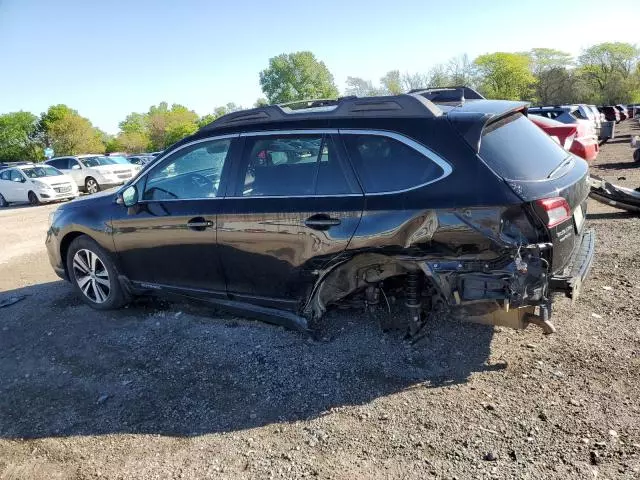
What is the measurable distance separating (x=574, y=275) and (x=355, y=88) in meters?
98.7

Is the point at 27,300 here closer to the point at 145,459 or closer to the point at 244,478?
A: the point at 145,459

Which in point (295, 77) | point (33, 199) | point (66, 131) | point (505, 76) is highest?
point (295, 77)

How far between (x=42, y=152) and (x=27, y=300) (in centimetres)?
6851

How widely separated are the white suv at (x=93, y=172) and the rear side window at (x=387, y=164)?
19076 millimetres

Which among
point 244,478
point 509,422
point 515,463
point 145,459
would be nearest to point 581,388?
point 509,422

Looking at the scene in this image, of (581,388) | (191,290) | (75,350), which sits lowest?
(581,388)

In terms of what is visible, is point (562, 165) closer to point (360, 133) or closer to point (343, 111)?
point (360, 133)

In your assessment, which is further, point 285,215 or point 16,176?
point 16,176

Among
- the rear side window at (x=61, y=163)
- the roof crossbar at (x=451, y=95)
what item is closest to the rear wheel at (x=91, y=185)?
the rear side window at (x=61, y=163)

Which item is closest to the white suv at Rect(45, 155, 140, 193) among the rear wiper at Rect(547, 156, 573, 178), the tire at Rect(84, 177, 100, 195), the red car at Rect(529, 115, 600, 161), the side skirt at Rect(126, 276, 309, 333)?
the tire at Rect(84, 177, 100, 195)

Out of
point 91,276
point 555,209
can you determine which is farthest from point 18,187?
point 555,209

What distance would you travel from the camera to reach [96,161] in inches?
838

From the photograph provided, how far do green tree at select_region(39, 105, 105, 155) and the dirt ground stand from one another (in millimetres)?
63724

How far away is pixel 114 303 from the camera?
4988mm
